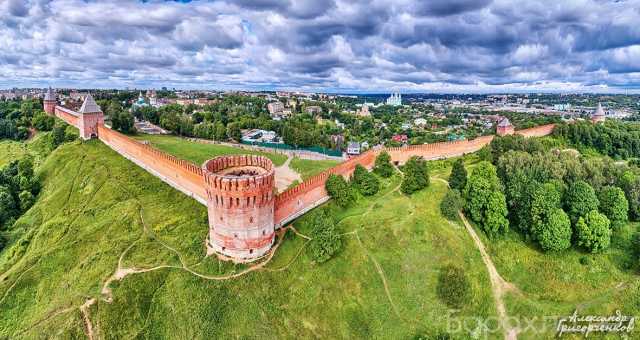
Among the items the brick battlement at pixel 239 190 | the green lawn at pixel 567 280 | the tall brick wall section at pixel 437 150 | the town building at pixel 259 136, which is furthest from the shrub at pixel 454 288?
the town building at pixel 259 136

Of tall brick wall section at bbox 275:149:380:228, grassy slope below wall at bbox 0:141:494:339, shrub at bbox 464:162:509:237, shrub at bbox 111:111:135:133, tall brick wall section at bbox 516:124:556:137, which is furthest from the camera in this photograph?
shrub at bbox 111:111:135:133

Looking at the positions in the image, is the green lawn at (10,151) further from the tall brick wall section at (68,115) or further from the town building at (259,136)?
the town building at (259,136)

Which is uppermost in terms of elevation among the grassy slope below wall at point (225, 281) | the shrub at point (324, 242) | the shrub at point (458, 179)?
the shrub at point (458, 179)

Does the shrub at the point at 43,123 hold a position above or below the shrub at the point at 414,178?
above

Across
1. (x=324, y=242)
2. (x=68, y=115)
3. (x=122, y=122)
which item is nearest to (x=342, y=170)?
(x=324, y=242)

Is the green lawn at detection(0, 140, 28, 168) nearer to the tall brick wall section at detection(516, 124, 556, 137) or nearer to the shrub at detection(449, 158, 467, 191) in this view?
the shrub at detection(449, 158, 467, 191)

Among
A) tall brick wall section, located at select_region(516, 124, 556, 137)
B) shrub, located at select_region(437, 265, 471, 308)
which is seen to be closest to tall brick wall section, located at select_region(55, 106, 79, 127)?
shrub, located at select_region(437, 265, 471, 308)
